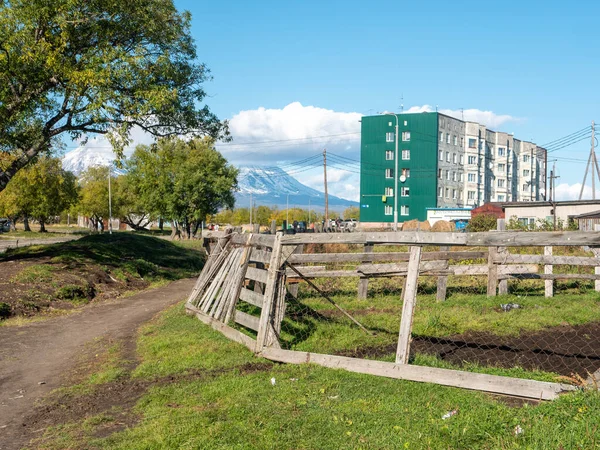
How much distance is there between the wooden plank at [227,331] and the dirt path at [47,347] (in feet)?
4.66

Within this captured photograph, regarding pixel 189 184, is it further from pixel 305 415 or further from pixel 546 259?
pixel 305 415

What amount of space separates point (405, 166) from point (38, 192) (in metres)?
53.1

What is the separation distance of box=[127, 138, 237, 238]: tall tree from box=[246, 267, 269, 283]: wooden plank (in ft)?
144

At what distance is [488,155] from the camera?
10462 centimetres

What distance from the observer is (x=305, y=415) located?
19.7 ft

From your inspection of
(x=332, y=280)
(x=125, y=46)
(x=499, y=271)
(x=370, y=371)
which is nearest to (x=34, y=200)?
(x=125, y=46)

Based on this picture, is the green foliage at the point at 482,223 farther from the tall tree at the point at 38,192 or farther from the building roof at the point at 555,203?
the tall tree at the point at 38,192

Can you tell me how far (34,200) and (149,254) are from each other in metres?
38.3

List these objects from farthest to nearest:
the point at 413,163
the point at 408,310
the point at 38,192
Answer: the point at 413,163 < the point at 38,192 < the point at 408,310

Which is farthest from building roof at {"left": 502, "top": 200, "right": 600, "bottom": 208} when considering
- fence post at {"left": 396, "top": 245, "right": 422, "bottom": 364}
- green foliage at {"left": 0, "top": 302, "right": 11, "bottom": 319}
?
fence post at {"left": 396, "top": 245, "right": 422, "bottom": 364}

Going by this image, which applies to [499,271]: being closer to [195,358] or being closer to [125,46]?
[195,358]

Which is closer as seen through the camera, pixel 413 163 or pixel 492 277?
pixel 492 277

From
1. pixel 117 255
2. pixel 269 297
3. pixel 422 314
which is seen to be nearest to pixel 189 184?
pixel 117 255

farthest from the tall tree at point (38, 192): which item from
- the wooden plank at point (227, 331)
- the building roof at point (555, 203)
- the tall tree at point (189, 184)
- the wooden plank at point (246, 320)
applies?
the wooden plank at point (246, 320)
